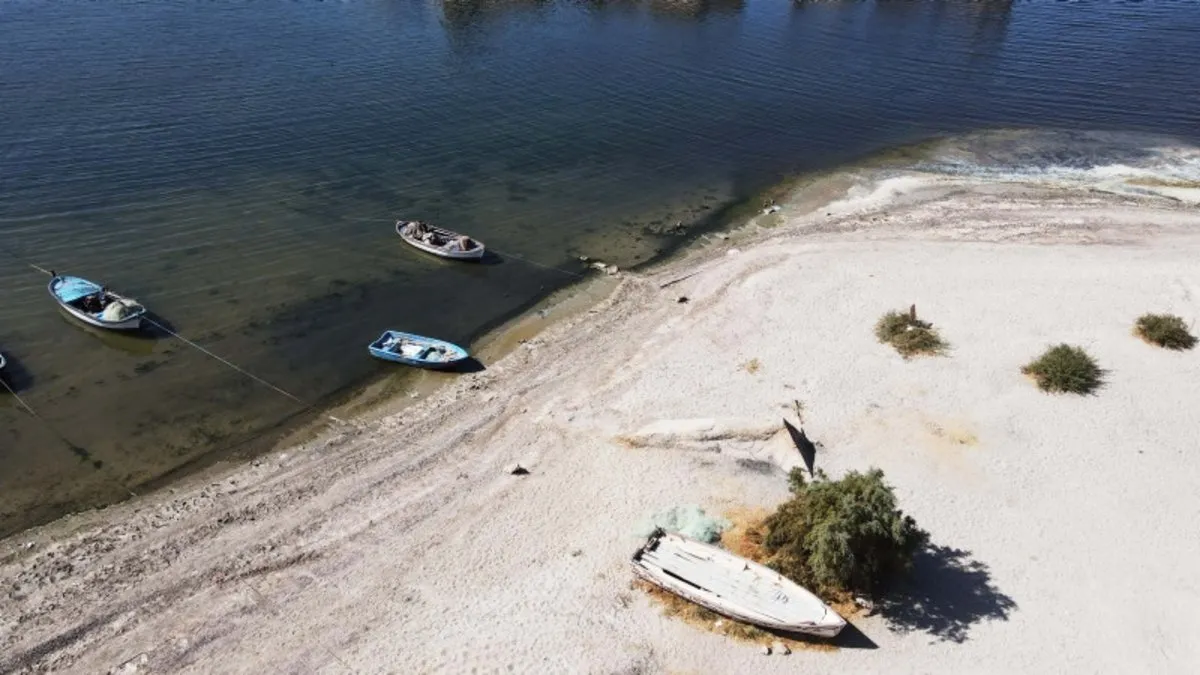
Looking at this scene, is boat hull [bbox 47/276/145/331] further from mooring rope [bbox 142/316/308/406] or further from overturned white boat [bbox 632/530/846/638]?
overturned white boat [bbox 632/530/846/638]

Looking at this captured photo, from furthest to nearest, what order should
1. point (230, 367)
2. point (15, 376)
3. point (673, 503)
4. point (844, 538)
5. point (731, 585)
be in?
1. point (230, 367)
2. point (15, 376)
3. point (673, 503)
4. point (731, 585)
5. point (844, 538)

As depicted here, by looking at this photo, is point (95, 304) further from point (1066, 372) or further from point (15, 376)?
point (1066, 372)

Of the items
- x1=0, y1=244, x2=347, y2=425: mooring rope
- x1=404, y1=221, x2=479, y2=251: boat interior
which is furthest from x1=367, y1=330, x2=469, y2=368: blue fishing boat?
x1=404, y1=221, x2=479, y2=251: boat interior

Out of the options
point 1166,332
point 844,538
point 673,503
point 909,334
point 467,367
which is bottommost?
point 467,367

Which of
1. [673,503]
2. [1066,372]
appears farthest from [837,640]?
[1066,372]

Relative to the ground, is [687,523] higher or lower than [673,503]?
higher

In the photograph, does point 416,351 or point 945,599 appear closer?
point 945,599
